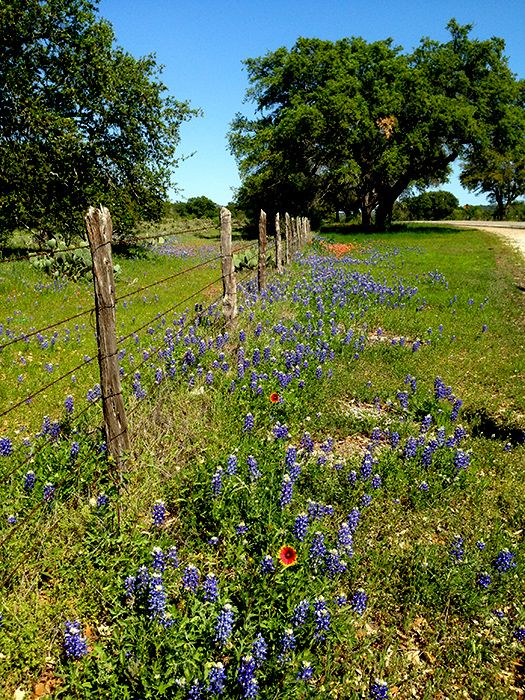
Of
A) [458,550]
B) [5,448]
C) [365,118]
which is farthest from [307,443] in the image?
[365,118]

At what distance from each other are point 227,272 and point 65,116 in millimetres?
17377

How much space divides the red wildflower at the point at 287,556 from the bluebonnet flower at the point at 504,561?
1.77 meters

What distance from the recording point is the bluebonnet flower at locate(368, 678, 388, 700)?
2885 millimetres

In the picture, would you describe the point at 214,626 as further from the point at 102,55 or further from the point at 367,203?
the point at 367,203

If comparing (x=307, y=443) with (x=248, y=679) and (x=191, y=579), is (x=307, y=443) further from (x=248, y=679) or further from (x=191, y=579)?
(x=248, y=679)

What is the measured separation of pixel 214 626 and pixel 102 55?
2414 cm

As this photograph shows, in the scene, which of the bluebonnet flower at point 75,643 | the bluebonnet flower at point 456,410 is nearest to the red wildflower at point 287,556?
the bluebonnet flower at point 75,643

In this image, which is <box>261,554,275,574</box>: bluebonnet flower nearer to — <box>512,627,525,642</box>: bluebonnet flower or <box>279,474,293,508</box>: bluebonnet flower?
<box>279,474,293,508</box>: bluebonnet flower

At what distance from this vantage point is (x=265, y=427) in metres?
5.74

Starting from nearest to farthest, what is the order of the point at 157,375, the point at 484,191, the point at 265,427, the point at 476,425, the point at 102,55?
the point at 265,427
the point at 157,375
the point at 476,425
the point at 102,55
the point at 484,191

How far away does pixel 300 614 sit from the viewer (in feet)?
10.3

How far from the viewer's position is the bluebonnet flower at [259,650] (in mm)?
2893

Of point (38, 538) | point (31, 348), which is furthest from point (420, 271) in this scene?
point (38, 538)

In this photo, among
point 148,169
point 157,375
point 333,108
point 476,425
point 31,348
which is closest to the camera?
point 157,375
